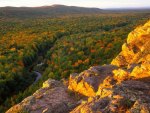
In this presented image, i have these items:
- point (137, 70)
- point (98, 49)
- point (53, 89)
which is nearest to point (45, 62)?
point (98, 49)

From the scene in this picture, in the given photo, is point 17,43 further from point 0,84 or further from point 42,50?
point 0,84

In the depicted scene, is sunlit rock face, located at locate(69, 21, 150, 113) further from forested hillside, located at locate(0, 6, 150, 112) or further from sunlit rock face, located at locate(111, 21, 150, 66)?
forested hillside, located at locate(0, 6, 150, 112)

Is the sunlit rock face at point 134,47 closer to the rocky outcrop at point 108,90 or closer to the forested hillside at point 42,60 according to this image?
the rocky outcrop at point 108,90

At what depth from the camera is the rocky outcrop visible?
14.3 metres

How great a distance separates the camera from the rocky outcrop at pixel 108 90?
14334mm

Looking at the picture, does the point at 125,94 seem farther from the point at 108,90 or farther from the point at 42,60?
the point at 42,60

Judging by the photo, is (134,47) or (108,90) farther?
(134,47)

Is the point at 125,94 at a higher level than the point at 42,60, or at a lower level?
higher

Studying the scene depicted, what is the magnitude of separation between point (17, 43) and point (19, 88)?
40.6 meters

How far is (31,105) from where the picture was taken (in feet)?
66.2

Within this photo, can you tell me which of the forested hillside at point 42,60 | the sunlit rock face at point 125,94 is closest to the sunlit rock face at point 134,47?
the sunlit rock face at point 125,94

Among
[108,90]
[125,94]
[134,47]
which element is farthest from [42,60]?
[125,94]

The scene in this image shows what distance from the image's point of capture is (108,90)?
614 inches

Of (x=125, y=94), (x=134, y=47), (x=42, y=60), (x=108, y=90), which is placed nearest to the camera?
(x=125, y=94)
